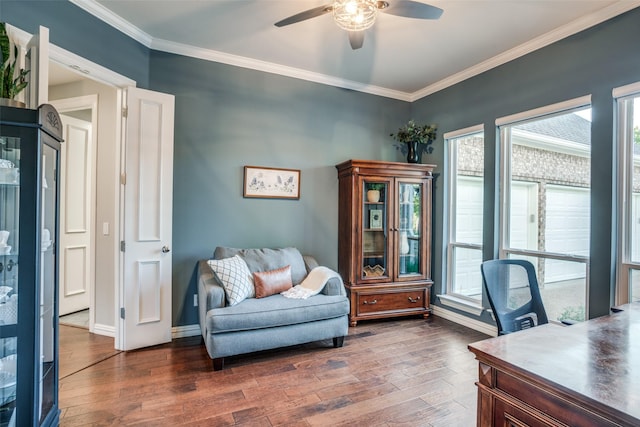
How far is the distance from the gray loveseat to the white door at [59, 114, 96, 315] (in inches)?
77.4

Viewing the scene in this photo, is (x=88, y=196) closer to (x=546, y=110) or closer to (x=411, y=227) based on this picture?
(x=411, y=227)

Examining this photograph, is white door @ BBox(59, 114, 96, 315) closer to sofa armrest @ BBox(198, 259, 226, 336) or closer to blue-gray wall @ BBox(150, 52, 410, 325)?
blue-gray wall @ BBox(150, 52, 410, 325)

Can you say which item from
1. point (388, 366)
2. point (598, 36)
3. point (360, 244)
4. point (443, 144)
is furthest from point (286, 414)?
point (598, 36)

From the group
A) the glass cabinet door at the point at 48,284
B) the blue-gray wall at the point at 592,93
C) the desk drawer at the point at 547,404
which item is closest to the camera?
the desk drawer at the point at 547,404

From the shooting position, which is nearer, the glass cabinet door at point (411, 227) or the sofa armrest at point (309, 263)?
the sofa armrest at point (309, 263)

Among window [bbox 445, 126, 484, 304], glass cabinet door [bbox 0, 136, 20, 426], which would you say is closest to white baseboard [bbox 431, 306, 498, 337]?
window [bbox 445, 126, 484, 304]

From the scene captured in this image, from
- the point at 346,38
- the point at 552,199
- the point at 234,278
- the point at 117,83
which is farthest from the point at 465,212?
the point at 117,83

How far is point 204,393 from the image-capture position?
2.19 metres

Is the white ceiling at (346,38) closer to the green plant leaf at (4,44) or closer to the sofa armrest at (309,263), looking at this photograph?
the green plant leaf at (4,44)

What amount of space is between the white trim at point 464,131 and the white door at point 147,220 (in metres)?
3.11

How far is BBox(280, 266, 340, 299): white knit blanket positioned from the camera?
9.67 ft

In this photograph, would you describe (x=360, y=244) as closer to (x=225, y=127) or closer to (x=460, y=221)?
(x=460, y=221)

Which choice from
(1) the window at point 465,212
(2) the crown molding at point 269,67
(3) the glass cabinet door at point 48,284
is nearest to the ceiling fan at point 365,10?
(2) the crown molding at point 269,67

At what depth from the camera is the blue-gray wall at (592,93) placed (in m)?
2.43
